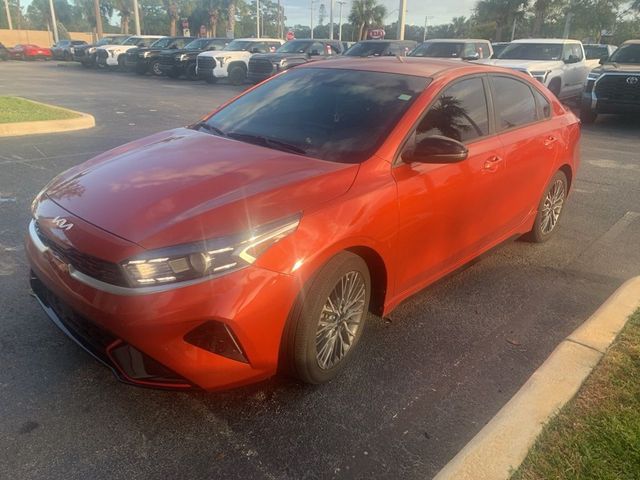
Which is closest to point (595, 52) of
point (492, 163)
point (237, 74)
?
point (237, 74)

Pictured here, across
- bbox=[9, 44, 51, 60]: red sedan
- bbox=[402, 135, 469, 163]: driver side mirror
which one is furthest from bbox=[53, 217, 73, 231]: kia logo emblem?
bbox=[9, 44, 51, 60]: red sedan

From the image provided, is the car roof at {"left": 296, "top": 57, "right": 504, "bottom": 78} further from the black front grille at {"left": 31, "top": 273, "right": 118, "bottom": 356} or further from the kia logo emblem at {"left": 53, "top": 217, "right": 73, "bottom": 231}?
the black front grille at {"left": 31, "top": 273, "right": 118, "bottom": 356}

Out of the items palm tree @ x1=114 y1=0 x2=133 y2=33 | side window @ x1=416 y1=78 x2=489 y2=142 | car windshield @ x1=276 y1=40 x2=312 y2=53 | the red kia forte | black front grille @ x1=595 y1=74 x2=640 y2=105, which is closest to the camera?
the red kia forte

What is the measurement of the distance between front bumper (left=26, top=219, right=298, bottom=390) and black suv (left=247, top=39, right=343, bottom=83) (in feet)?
60.4

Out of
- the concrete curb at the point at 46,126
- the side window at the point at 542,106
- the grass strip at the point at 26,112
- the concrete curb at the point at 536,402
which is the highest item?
the side window at the point at 542,106

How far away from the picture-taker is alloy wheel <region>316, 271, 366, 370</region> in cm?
279

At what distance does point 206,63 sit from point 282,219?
21.9 metres

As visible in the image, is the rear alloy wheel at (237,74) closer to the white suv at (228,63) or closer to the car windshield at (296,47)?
the white suv at (228,63)

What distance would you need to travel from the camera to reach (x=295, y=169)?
2947mm

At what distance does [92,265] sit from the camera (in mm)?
2393

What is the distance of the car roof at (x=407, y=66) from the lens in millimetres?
3678

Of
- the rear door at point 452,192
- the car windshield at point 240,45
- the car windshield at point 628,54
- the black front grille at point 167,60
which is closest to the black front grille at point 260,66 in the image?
the car windshield at point 240,45

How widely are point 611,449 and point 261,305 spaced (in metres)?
1.68

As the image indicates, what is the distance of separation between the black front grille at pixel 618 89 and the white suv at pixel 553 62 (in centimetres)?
160
